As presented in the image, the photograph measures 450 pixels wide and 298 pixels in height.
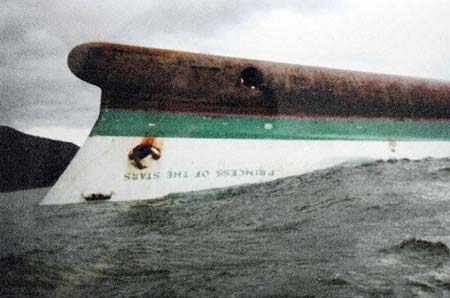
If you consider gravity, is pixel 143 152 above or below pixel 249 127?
below

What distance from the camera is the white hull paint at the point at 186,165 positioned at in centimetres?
215

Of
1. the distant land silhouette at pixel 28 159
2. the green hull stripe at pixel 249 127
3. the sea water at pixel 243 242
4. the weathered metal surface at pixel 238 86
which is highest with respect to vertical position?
the weathered metal surface at pixel 238 86

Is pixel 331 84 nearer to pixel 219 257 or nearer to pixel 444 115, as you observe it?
pixel 444 115

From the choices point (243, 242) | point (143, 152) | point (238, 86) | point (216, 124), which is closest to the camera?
point (243, 242)

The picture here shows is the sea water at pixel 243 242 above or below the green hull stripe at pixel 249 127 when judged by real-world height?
below

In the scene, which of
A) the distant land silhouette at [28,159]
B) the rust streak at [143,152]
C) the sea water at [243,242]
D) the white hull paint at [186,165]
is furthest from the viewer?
the rust streak at [143,152]

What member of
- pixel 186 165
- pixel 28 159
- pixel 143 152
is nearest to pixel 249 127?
pixel 186 165

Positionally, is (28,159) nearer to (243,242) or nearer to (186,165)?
(186,165)

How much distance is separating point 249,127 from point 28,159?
1259mm

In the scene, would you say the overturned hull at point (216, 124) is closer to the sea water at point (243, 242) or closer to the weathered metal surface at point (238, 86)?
the weathered metal surface at point (238, 86)

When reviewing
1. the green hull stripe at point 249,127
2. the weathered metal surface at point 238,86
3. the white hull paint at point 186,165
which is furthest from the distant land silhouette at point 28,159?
the weathered metal surface at point 238,86

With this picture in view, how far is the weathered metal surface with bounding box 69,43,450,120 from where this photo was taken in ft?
7.62

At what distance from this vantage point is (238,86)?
2727mm

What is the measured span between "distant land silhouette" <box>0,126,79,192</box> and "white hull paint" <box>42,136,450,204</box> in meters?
0.06
